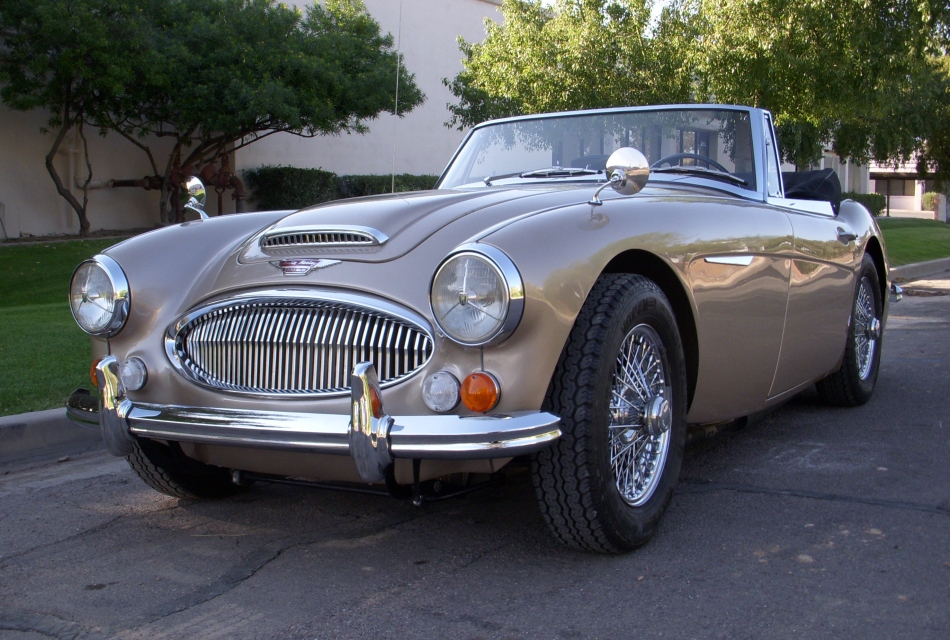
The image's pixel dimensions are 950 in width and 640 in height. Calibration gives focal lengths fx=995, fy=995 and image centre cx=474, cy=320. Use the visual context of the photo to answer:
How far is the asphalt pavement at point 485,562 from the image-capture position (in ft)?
8.64

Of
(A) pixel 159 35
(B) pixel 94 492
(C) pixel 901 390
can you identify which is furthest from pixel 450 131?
(B) pixel 94 492

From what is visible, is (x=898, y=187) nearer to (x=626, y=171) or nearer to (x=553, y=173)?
(x=553, y=173)

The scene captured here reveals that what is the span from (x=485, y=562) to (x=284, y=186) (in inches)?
665

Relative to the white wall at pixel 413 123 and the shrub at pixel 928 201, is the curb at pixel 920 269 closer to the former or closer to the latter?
the white wall at pixel 413 123

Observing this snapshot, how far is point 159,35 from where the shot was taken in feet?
49.7

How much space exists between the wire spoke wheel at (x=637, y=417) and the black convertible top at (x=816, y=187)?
7.67ft

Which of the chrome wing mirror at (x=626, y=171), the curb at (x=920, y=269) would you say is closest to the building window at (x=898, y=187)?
the curb at (x=920, y=269)

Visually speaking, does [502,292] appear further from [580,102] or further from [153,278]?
[580,102]

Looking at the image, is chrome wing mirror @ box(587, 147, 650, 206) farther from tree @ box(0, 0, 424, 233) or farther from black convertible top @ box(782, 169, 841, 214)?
tree @ box(0, 0, 424, 233)

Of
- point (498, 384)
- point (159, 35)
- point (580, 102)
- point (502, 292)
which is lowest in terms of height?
point (498, 384)

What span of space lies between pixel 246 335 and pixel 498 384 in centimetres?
83

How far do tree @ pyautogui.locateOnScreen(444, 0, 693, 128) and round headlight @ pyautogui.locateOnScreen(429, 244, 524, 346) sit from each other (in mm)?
11791

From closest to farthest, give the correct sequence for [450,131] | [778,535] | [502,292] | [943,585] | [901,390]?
[502,292]
[943,585]
[778,535]
[901,390]
[450,131]

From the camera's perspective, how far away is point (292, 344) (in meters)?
2.90
